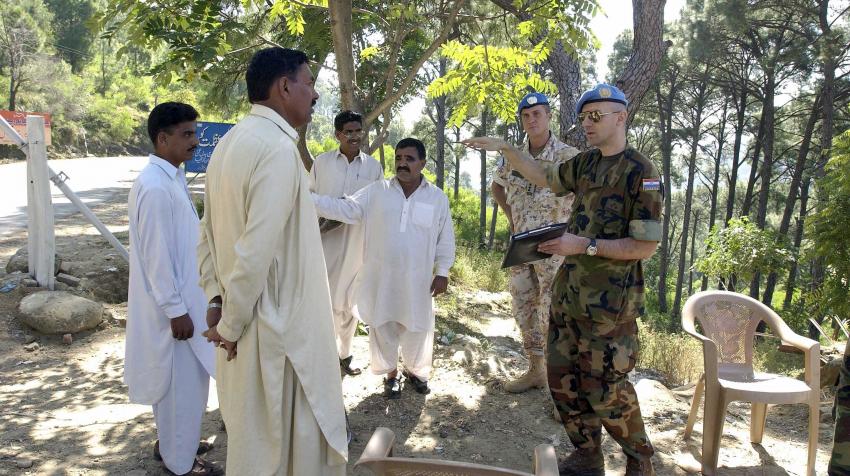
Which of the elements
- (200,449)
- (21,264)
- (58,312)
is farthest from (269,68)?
(21,264)

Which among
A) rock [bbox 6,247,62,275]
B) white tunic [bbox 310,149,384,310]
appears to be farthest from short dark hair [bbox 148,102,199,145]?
rock [bbox 6,247,62,275]

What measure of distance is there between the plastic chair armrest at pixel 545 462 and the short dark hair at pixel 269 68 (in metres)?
1.55

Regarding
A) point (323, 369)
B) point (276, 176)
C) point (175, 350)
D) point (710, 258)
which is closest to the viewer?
point (276, 176)

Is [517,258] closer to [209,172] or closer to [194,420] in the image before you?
[209,172]

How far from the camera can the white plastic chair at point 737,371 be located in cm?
326

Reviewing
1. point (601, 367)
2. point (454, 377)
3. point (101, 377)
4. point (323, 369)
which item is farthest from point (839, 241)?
point (101, 377)

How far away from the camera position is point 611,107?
2744mm

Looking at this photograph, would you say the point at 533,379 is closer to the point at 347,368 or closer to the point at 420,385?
the point at 420,385

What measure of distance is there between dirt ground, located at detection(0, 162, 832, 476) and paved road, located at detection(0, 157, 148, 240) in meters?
3.58

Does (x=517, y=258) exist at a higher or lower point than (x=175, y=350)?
higher

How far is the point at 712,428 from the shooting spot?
10.8 ft

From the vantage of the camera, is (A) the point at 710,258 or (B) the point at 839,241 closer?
(B) the point at 839,241

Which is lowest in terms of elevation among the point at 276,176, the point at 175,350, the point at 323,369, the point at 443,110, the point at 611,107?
the point at 175,350

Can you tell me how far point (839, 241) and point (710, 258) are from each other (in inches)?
241
